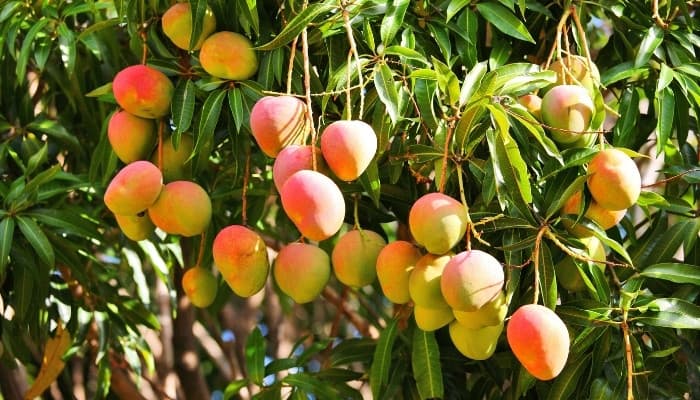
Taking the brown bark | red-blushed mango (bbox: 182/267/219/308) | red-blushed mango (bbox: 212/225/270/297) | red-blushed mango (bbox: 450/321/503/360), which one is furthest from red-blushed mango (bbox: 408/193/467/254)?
the brown bark

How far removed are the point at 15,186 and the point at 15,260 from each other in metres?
0.11

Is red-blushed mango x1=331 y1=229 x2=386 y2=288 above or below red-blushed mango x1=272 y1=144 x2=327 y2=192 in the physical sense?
below

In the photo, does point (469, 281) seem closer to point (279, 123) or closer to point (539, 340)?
point (539, 340)

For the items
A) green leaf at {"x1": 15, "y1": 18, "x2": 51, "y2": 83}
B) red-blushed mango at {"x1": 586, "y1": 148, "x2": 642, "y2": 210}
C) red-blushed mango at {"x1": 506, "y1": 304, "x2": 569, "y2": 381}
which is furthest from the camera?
green leaf at {"x1": 15, "y1": 18, "x2": 51, "y2": 83}

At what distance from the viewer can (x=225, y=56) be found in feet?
4.25

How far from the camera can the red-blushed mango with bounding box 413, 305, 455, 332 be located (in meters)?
1.13

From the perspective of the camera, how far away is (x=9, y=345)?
1.82m

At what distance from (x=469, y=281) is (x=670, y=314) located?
1.09 feet

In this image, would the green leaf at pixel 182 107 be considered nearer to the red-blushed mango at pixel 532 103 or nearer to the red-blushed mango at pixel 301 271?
the red-blushed mango at pixel 301 271

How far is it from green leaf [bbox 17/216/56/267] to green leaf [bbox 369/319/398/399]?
0.48 m

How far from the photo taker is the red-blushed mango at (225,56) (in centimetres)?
129

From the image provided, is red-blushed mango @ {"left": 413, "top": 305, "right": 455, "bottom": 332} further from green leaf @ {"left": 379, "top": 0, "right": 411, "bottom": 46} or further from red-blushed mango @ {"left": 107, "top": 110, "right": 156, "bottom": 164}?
red-blushed mango @ {"left": 107, "top": 110, "right": 156, "bottom": 164}

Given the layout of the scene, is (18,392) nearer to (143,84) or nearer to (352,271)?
(143,84)

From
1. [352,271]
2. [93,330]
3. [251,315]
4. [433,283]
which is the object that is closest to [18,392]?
[93,330]
